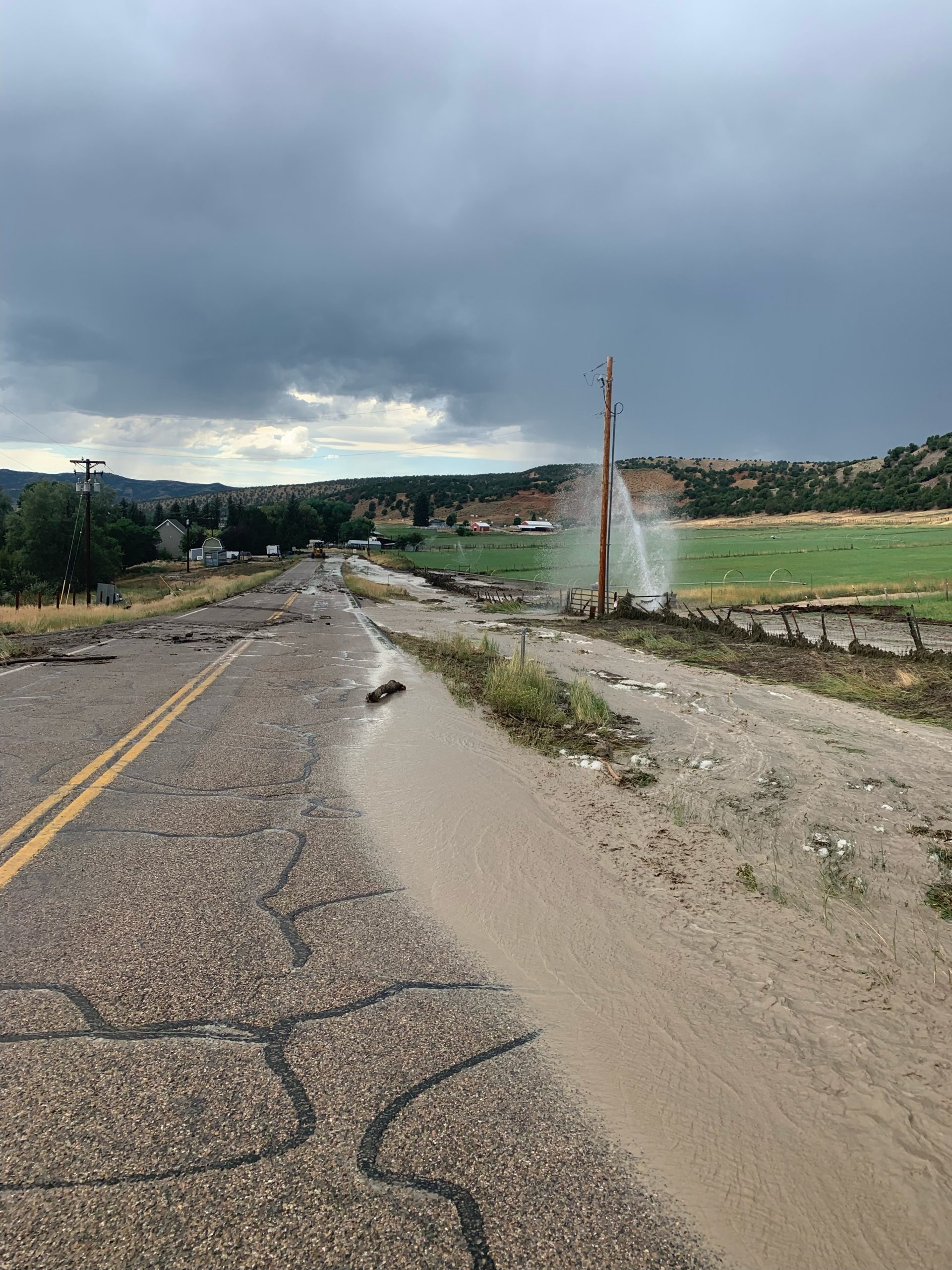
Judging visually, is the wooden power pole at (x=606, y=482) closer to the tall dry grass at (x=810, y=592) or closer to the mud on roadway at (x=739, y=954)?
the tall dry grass at (x=810, y=592)

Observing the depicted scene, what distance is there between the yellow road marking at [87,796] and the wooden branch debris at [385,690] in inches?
105

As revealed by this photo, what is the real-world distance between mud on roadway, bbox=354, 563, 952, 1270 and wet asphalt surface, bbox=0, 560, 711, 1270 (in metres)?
0.34

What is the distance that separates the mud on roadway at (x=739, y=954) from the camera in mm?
2756

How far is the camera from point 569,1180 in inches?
104

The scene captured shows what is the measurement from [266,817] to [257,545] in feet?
509

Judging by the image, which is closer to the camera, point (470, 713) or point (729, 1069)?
point (729, 1069)

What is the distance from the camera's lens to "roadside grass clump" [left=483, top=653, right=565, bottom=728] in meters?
11.4

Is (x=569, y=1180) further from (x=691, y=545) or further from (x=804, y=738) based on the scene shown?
(x=691, y=545)

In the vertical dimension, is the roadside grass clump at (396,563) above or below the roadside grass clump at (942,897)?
above

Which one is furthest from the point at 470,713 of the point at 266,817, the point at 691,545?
the point at 691,545

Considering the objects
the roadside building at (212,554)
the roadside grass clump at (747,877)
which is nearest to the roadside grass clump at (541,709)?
the roadside grass clump at (747,877)

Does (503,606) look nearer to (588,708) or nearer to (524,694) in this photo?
(524,694)

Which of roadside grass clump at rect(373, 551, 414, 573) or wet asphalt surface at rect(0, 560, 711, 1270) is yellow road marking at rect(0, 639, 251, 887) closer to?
wet asphalt surface at rect(0, 560, 711, 1270)

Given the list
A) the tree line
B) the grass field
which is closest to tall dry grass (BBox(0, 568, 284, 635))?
the grass field
